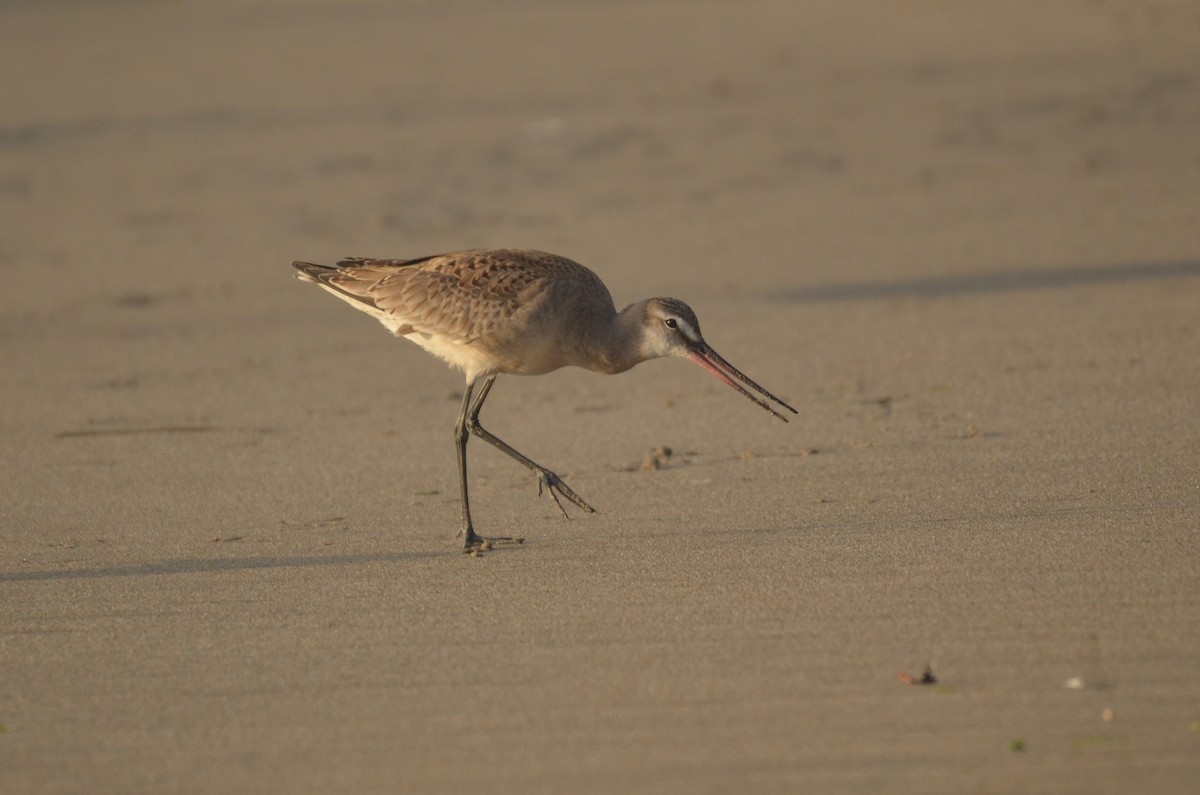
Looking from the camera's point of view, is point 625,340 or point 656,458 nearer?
point 625,340

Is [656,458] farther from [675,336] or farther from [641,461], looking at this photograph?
[675,336]

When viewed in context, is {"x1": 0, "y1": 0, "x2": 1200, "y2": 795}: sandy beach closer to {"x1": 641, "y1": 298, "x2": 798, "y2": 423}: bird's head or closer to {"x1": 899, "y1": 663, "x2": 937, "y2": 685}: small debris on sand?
{"x1": 899, "y1": 663, "x2": 937, "y2": 685}: small debris on sand

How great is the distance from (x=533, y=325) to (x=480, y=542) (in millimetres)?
842

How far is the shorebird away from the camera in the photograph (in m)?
5.70

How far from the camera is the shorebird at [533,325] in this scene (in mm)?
5695

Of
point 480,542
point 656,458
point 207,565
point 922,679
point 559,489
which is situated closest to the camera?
point 922,679

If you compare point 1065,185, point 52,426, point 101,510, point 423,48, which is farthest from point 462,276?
point 423,48

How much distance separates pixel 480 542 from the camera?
5.36m

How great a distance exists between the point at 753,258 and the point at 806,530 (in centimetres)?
465

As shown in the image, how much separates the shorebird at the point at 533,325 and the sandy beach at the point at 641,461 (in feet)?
1.56

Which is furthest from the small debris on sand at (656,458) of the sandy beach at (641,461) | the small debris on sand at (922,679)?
the small debris on sand at (922,679)

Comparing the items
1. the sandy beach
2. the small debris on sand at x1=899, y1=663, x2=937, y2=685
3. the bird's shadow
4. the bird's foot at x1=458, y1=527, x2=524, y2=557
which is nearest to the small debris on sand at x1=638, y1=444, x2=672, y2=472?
the sandy beach

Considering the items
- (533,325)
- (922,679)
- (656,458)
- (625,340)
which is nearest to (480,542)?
(533,325)

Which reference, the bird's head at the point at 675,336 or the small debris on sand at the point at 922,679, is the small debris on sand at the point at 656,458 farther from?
the small debris on sand at the point at 922,679
